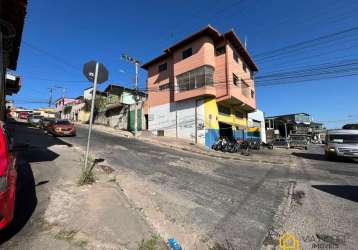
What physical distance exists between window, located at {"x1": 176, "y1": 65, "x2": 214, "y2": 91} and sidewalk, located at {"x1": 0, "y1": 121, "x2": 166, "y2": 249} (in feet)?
56.1

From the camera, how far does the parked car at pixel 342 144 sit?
14.5 metres

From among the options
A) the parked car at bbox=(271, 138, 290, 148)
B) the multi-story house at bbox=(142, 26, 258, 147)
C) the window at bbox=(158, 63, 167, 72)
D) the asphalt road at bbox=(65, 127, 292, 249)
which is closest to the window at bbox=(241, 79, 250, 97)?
the multi-story house at bbox=(142, 26, 258, 147)

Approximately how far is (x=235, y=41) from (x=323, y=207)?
2160 cm

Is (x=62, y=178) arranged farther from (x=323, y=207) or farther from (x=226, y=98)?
(x=226, y=98)

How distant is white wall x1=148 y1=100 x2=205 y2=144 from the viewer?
21.2m

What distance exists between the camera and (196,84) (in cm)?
2155

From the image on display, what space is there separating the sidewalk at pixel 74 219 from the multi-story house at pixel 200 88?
16.5 meters

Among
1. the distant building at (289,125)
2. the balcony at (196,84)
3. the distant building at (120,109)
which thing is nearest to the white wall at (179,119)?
the balcony at (196,84)

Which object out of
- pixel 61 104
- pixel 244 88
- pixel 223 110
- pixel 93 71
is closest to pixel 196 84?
pixel 223 110

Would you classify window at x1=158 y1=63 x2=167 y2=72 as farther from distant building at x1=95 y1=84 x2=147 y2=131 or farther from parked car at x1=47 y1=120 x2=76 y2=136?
parked car at x1=47 y1=120 x2=76 y2=136

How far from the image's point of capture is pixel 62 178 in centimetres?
568

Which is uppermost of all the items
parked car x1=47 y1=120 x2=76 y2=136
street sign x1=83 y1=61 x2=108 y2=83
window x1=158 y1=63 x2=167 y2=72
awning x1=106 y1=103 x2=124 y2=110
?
window x1=158 y1=63 x2=167 y2=72

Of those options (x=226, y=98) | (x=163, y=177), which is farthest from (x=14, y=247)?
(x=226, y=98)

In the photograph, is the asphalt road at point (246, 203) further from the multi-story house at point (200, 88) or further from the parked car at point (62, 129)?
the multi-story house at point (200, 88)
